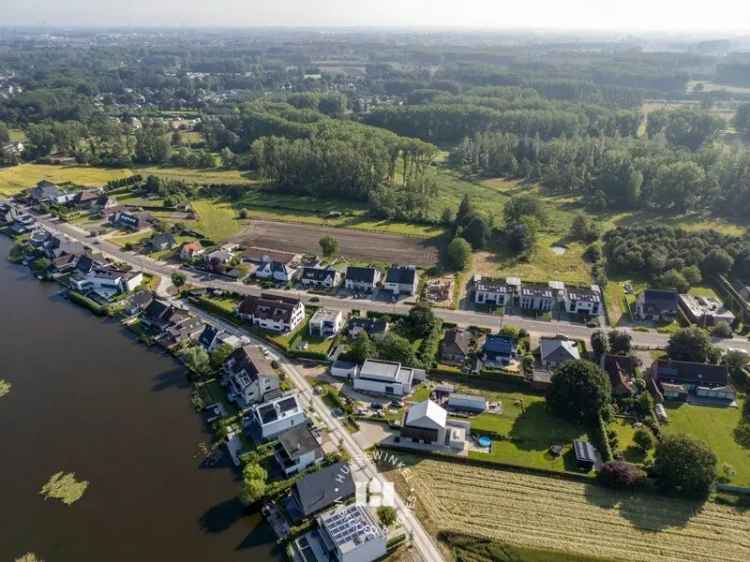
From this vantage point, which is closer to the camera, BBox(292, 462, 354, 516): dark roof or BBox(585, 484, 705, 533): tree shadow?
BBox(292, 462, 354, 516): dark roof

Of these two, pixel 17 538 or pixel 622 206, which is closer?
pixel 17 538

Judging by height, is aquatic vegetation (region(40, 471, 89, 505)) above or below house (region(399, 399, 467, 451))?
below

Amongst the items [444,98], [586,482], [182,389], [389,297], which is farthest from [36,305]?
[444,98]

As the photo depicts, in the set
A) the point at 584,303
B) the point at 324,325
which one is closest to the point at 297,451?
the point at 324,325

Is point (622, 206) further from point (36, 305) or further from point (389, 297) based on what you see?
point (36, 305)

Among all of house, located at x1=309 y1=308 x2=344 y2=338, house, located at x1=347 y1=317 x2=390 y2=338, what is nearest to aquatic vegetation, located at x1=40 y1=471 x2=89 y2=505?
house, located at x1=309 y1=308 x2=344 y2=338

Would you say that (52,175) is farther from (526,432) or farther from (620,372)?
(620,372)

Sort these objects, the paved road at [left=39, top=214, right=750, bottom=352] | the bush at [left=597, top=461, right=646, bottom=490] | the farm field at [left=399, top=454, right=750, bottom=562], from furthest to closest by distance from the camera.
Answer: the paved road at [left=39, top=214, right=750, bottom=352], the bush at [left=597, top=461, right=646, bottom=490], the farm field at [left=399, top=454, right=750, bottom=562]

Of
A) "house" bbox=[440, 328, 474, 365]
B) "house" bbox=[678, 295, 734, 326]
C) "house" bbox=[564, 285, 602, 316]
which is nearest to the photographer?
"house" bbox=[440, 328, 474, 365]

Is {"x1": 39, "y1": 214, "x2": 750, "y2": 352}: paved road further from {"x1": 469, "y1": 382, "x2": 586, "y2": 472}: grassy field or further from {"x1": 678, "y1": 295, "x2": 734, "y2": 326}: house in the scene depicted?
{"x1": 469, "y1": 382, "x2": 586, "y2": 472}: grassy field
